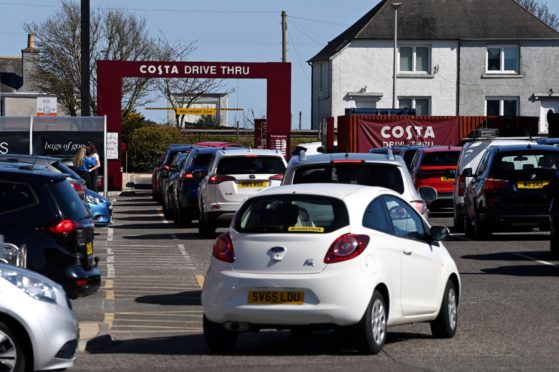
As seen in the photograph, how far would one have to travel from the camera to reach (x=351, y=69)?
7475 centimetres

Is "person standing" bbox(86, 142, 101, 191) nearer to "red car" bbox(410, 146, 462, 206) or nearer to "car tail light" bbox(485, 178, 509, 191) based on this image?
"red car" bbox(410, 146, 462, 206)

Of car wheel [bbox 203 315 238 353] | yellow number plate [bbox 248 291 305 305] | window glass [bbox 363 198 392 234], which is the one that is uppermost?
window glass [bbox 363 198 392 234]

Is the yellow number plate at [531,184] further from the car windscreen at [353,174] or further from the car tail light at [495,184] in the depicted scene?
the car windscreen at [353,174]

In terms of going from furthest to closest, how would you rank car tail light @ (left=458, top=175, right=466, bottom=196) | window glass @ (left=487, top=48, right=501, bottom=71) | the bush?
window glass @ (left=487, top=48, right=501, bottom=71), the bush, car tail light @ (left=458, top=175, right=466, bottom=196)

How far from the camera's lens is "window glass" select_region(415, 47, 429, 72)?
2933 inches

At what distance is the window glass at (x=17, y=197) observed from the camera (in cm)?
1388

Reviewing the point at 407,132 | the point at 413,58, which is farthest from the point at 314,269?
the point at 413,58

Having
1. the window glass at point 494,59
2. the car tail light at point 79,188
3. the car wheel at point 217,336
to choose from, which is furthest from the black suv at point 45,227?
the window glass at point 494,59

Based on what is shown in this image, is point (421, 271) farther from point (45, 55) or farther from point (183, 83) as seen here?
point (183, 83)

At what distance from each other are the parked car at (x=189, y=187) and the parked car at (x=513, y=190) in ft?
22.0

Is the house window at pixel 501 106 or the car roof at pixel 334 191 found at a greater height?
the house window at pixel 501 106

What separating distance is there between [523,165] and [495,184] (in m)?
1.28

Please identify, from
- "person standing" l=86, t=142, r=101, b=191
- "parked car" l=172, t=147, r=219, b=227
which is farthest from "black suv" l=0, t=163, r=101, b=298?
"person standing" l=86, t=142, r=101, b=191

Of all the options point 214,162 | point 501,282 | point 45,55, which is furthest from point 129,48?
point 501,282
